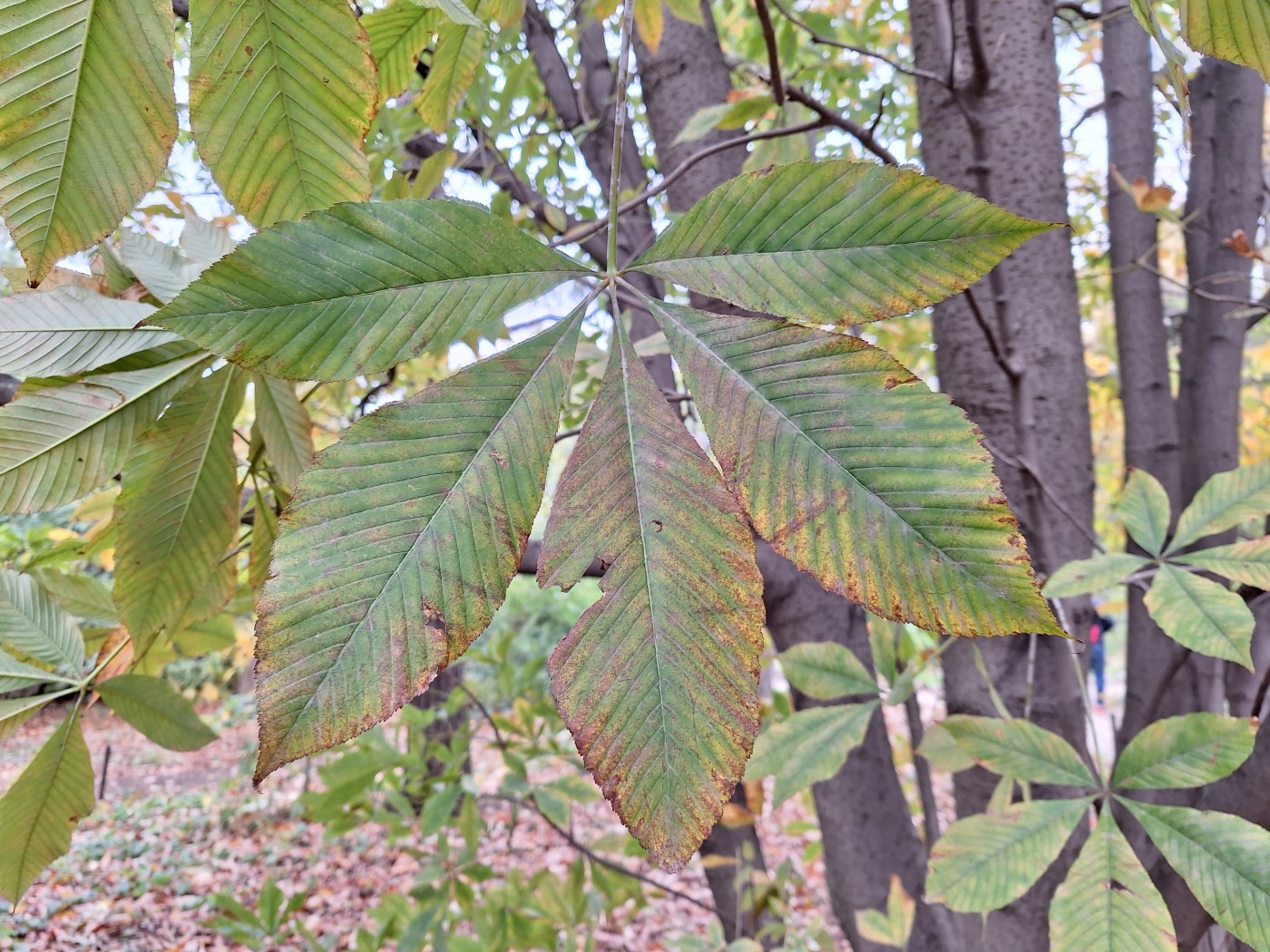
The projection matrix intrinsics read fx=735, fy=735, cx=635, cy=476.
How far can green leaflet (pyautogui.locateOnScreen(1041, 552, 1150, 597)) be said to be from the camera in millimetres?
813

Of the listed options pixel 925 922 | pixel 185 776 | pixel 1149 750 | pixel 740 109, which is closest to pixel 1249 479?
pixel 1149 750

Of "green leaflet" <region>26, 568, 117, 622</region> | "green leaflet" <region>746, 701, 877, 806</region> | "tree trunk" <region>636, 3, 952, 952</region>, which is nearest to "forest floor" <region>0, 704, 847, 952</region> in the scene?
"tree trunk" <region>636, 3, 952, 952</region>

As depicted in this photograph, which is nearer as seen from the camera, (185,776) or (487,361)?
(487,361)

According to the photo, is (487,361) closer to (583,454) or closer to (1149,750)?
(583,454)

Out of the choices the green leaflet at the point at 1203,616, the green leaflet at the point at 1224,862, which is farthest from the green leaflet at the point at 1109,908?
the green leaflet at the point at 1203,616

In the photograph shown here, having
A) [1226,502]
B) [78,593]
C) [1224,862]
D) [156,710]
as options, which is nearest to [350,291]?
[156,710]

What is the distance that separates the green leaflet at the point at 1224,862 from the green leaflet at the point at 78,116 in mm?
947

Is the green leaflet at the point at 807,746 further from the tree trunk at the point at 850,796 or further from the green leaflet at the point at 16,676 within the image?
the green leaflet at the point at 16,676

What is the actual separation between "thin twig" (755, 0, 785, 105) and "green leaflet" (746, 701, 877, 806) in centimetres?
76

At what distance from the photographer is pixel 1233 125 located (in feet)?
4.45

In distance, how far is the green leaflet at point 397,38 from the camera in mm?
636

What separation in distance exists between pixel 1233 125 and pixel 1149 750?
1.25 metres

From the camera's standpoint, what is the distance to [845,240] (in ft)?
1.23

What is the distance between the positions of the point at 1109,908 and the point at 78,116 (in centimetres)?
93
